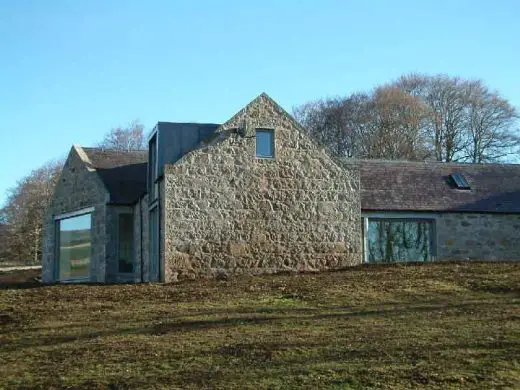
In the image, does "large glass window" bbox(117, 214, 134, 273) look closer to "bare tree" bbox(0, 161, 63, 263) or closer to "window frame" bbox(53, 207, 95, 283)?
"window frame" bbox(53, 207, 95, 283)

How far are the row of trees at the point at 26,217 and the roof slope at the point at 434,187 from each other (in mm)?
22593

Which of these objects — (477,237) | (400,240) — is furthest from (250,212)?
(477,237)

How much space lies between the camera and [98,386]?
30.5 feet

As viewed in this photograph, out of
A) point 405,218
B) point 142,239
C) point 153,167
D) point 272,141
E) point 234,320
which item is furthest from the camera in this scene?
point 405,218

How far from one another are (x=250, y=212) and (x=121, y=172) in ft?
21.6

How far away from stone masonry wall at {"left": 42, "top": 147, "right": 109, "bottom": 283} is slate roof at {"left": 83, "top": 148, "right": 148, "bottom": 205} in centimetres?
38

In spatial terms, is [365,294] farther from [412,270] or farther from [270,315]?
[412,270]

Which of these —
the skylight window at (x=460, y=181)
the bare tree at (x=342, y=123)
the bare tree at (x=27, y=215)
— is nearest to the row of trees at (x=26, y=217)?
the bare tree at (x=27, y=215)

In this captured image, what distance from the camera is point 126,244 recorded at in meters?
23.9

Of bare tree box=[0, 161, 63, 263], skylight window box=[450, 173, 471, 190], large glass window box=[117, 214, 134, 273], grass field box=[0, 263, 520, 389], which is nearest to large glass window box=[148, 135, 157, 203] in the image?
large glass window box=[117, 214, 134, 273]

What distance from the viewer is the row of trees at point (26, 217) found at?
45.5 m

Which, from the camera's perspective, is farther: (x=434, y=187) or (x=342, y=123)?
(x=342, y=123)

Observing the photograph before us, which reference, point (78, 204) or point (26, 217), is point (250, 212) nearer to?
point (78, 204)

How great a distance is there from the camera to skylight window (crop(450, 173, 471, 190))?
26453mm
